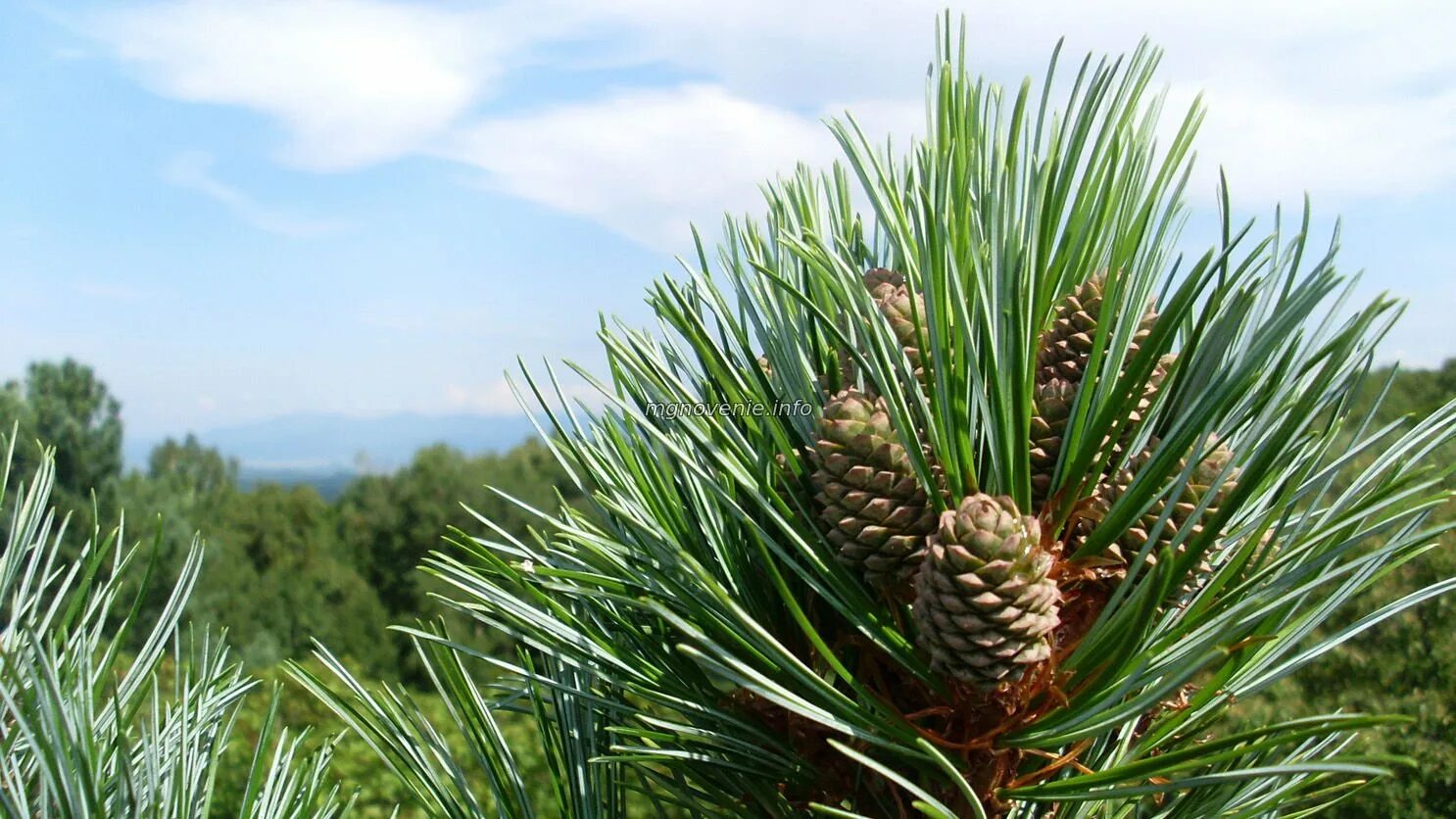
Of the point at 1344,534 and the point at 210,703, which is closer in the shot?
the point at 1344,534

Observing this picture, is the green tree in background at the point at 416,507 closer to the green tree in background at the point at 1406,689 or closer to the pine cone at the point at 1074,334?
the green tree in background at the point at 1406,689

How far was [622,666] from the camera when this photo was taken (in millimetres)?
709

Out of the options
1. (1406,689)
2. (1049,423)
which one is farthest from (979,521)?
(1406,689)

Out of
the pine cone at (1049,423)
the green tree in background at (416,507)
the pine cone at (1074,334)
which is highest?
the pine cone at (1074,334)

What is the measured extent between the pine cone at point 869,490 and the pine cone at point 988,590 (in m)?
0.05

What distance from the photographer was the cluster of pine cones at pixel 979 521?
54 centimetres

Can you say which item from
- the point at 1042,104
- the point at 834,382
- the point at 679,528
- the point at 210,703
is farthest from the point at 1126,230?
the point at 210,703

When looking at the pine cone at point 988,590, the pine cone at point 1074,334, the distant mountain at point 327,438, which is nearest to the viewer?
the pine cone at point 988,590

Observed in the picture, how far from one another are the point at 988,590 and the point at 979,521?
39 mm

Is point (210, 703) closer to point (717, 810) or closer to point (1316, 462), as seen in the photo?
point (717, 810)

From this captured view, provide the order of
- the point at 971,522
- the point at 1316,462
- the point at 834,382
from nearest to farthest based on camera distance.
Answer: the point at 971,522 → the point at 1316,462 → the point at 834,382

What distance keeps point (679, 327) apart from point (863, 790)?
0.37 m

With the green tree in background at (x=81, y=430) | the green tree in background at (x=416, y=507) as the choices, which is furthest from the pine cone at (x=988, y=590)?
the green tree in background at (x=416, y=507)

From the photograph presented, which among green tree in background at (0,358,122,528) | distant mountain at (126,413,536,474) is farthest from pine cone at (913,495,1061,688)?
distant mountain at (126,413,536,474)
